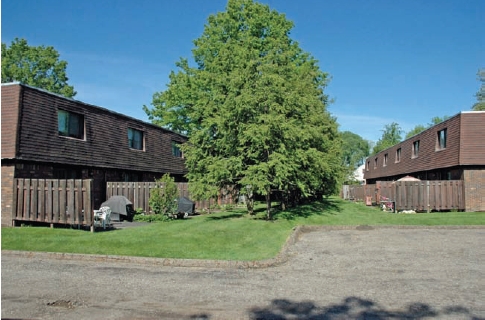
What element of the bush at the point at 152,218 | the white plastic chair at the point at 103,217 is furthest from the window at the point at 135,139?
the white plastic chair at the point at 103,217

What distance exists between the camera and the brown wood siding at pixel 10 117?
16.5 metres

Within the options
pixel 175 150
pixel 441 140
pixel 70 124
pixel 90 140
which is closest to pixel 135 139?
pixel 90 140

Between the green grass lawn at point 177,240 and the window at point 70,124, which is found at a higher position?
the window at point 70,124

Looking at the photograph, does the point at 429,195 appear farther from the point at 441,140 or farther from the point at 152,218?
the point at 152,218

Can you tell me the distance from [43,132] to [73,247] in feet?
29.4

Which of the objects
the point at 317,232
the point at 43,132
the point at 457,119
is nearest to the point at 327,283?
the point at 317,232

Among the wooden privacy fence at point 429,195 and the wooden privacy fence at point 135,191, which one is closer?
the wooden privacy fence at point 135,191

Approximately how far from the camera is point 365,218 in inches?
806

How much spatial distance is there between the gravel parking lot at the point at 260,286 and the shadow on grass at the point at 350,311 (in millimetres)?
14

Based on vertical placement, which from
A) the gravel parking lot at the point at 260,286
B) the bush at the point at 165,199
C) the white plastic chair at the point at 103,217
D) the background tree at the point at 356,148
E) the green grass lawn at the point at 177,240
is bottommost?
the gravel parking lot at the point at 260,286

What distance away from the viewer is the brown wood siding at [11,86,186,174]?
57.9 ft

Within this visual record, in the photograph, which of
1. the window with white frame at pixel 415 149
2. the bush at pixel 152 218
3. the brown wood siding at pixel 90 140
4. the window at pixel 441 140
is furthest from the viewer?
the window with white frame at pixel 415 149

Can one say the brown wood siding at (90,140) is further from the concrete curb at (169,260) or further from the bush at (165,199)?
the concrete curb at (169,260)

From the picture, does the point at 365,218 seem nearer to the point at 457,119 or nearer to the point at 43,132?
the point at 457,119
